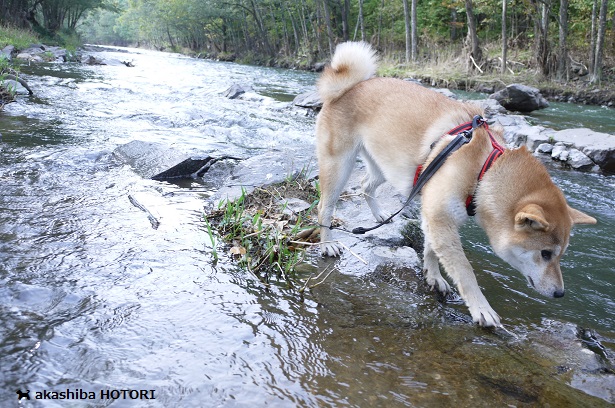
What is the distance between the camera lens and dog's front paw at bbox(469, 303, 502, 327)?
9.73ft

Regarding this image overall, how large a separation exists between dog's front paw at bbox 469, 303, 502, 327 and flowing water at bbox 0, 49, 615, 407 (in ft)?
0.19

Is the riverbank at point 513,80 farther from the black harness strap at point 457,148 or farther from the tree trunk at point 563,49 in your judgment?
the black harness strap at point 457,148

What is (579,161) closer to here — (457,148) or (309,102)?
(457,148)

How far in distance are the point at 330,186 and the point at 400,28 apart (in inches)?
1399

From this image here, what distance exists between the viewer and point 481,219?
3.06 m

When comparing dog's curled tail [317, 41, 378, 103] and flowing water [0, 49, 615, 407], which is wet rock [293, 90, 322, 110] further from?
dog's curled tail [317, 41, 378, 103]

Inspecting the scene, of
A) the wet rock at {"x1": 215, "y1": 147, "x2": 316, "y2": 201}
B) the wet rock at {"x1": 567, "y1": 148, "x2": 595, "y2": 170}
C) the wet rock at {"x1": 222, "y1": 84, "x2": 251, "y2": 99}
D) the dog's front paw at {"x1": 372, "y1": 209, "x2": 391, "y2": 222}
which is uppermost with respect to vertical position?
the wet rock at {"x1": 222, "y1": 84, "x2": 251, "y2": 99}

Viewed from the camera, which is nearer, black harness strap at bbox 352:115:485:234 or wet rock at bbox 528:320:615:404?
wet rock at bbox 528:320:615:404

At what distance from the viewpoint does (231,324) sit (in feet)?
9.22

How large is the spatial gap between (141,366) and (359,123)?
258 cm

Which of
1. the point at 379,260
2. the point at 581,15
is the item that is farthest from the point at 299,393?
the point at 581,15

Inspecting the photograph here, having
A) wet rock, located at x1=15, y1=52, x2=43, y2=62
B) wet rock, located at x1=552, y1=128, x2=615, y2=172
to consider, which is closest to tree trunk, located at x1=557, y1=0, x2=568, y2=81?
wet rock, located at x1=552, y1=128, x2=615, y2=172

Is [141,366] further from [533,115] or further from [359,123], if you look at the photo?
[533,115]

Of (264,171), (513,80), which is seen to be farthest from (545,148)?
(513,80)
